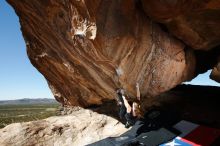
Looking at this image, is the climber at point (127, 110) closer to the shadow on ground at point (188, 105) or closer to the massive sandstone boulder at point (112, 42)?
the massive sandstone boulder at point (112, 42)

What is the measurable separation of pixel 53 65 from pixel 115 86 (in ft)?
8.33

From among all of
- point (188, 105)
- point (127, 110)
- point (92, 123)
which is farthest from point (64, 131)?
point (188, 105)

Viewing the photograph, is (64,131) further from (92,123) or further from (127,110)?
(127,110)

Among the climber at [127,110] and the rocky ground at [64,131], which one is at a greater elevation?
the climber at [127,110]

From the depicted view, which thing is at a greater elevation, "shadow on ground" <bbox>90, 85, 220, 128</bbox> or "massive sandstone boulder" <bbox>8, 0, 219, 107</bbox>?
"massive sandstone boulder" <bbox>8, 0, 219, 107</bbox>

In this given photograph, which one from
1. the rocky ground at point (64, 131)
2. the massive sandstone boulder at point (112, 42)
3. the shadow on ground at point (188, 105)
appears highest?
the massive sandstone boulder at point (112, 42)

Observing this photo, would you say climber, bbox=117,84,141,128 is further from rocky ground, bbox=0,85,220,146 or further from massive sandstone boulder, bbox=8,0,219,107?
rocky ground, bbox=0,85,220,146

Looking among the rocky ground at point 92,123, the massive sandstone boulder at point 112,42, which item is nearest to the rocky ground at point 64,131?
the rocky ground at point 92,123

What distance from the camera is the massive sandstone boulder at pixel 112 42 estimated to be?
6.71 meters

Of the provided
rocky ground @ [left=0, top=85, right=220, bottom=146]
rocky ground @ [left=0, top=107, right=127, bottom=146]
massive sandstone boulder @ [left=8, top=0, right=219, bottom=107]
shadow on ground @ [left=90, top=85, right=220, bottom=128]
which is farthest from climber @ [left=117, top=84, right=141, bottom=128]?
rocky ground @ [left=0, top=107, right=127, bottom=146]

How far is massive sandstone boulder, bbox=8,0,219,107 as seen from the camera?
671cm

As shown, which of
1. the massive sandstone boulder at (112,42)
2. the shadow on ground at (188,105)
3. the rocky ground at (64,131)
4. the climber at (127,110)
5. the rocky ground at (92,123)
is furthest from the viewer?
the rocky ground at (64,131)

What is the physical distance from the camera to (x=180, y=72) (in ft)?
28.0

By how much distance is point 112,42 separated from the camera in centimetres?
716
